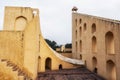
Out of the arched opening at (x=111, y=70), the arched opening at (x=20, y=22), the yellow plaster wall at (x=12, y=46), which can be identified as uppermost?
the arched opening at (x=20, y=22)

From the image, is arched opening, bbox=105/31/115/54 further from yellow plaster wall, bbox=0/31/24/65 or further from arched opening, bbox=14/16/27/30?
arched opening, bbox=14/16/27/30

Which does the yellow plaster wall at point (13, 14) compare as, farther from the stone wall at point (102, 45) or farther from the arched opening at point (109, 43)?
the arched opening at point (109, 43)

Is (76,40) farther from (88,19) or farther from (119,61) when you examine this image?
(119,61)

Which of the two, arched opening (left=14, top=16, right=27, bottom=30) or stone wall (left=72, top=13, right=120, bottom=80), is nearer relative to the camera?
stone wall (left=72, top=13, right=120, bottom=80)

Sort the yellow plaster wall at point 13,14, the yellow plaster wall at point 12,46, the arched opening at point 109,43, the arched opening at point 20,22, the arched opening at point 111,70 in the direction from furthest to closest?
the arched opening at point 20,22, the yellow plaster wall at point 13,14, the arched opening at point 109,43, the arched opening at point 111,70, the yellow plaster wall at point 12,46

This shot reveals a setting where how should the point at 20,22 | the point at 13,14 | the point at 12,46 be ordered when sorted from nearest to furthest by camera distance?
the point at 12,46 < the point at 13,14 < the point at 20,22

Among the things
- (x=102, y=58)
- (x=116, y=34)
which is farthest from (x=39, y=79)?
(x=116, y=34)

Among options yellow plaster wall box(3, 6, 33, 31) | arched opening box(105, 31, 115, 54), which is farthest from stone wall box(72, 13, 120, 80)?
yellow plaster wall box(3, 6, 33, 31)

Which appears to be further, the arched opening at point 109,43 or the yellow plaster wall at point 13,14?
the yellow plaster wall at point 13,14

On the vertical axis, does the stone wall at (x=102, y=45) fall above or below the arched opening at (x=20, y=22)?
below

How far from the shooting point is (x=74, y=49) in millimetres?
24406

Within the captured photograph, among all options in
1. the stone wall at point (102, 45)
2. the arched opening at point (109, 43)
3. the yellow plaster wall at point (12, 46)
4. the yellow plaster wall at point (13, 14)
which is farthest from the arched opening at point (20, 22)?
the arched opening at point (109, 43)

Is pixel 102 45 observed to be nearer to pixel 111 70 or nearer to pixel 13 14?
pixel 111 70

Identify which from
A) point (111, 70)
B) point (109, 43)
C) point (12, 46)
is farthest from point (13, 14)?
point (111, 70)
